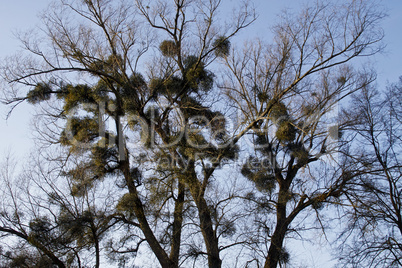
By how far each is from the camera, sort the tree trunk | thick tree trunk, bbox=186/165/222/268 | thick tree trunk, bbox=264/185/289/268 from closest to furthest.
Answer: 1. thick tree trunk, bbox=186/165/222/268
2. the tree trunk
3. thick tree trunk, bbox=264/185/289/268

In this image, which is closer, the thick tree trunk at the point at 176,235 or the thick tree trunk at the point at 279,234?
the thick tree trunk at the point at 176,235

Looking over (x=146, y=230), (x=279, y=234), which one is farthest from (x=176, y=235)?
(x=279, y=234)

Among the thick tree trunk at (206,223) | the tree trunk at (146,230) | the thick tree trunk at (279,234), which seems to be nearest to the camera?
the thick tree trunk at (206,223)

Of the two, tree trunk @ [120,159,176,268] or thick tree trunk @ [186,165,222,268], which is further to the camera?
tree trunk @ [120,159,176,268]

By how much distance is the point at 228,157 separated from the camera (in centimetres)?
835

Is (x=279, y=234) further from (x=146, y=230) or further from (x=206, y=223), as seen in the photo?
(x=146, y=230)

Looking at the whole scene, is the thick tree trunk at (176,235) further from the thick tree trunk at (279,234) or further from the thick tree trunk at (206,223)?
the thick tree trunk at (279,234)

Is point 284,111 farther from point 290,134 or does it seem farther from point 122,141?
point 122,141

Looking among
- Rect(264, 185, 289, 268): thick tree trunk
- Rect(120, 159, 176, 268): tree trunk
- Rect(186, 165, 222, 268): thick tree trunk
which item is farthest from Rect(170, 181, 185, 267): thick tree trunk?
Rect(264, 185, 289, 268): thick tree trunk

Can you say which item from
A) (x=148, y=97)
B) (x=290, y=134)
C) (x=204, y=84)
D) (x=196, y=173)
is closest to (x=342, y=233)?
(x=290, y=134)

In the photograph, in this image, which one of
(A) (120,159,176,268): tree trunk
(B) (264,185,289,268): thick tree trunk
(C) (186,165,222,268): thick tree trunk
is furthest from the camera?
(B) (264,185,289,268): thick tree trunk

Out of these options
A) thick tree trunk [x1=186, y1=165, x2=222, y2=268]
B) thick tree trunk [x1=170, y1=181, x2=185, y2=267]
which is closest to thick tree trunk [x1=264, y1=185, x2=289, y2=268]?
thick tree trunk [x1=186, y1=165, x2=222, y2=268]

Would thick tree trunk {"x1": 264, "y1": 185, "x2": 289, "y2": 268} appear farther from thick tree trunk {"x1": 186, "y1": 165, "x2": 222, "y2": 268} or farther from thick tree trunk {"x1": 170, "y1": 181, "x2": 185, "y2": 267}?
thick tree trunk {"x1": 170, "y1": 181, "x2": 185, "y2": 267}

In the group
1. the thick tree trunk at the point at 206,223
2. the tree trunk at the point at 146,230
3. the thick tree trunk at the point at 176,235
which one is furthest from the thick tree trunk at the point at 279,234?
the tree trunk at the point at 146,230
